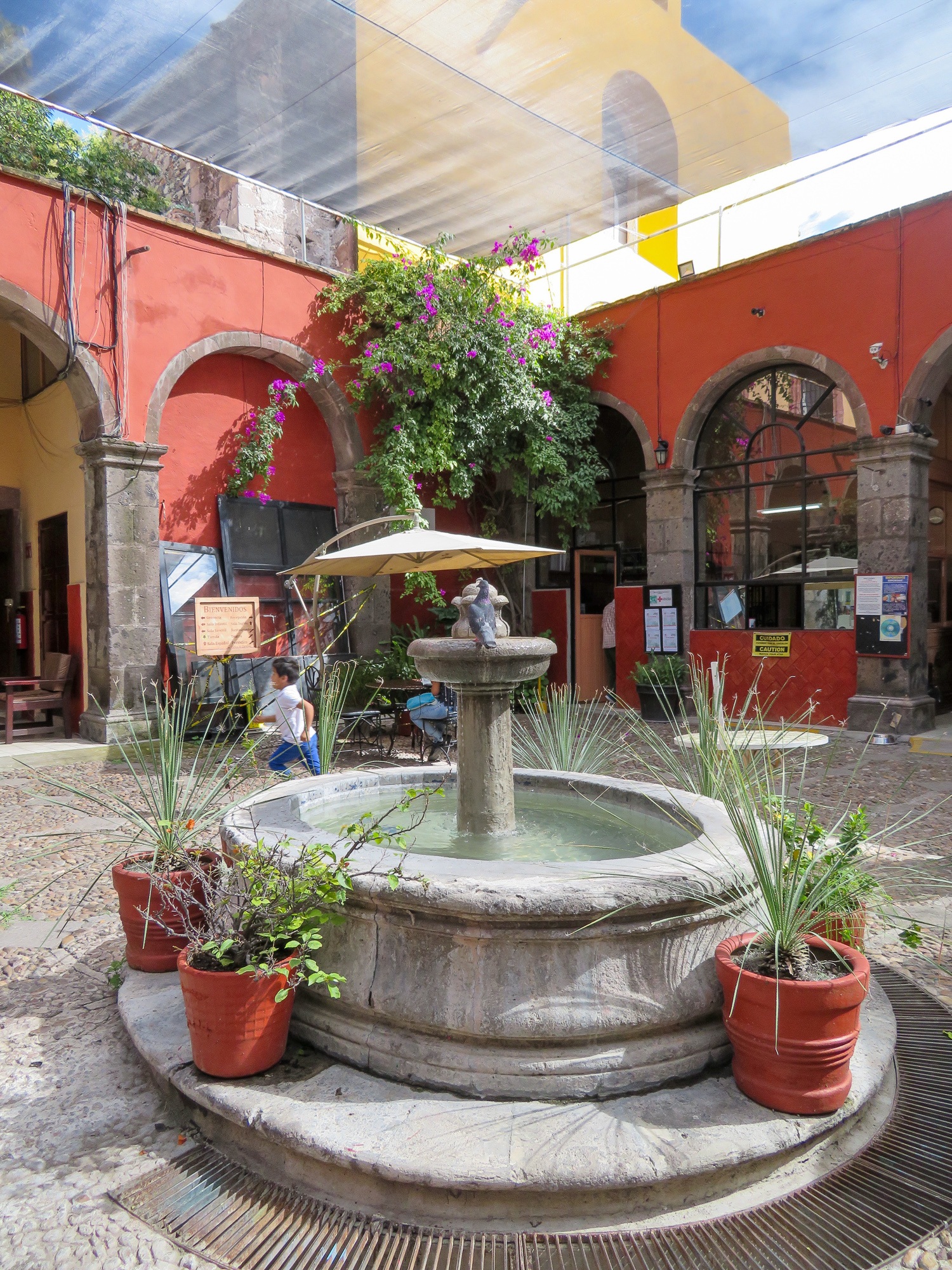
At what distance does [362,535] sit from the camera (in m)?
10.2

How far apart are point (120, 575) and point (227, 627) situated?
1.08 meters

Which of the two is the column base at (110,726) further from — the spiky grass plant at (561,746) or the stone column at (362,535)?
the spiky grass plant at (561,746)

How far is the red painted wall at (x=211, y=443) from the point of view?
9.06 metres

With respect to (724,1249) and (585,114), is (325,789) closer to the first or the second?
(724,1249)

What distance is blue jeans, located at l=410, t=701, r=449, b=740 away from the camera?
287 inches

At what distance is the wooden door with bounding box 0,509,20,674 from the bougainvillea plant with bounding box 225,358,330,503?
326 centimetres

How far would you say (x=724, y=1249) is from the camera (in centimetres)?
189

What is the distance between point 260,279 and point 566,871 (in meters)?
8.76

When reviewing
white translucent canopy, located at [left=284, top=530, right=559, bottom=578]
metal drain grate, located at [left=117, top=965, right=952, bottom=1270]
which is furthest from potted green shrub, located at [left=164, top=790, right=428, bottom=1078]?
white translucent canopy, located at [left=284, top=530, right=559, bottom=578]

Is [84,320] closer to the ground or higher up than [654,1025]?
higher up

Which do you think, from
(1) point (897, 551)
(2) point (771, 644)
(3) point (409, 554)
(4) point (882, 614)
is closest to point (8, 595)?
(3) point (409, 554)

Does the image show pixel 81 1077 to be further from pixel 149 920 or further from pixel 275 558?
pixel 275 558

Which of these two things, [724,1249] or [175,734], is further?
[175,734]

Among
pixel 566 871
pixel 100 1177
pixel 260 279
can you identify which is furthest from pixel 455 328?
pixel 100 1177
